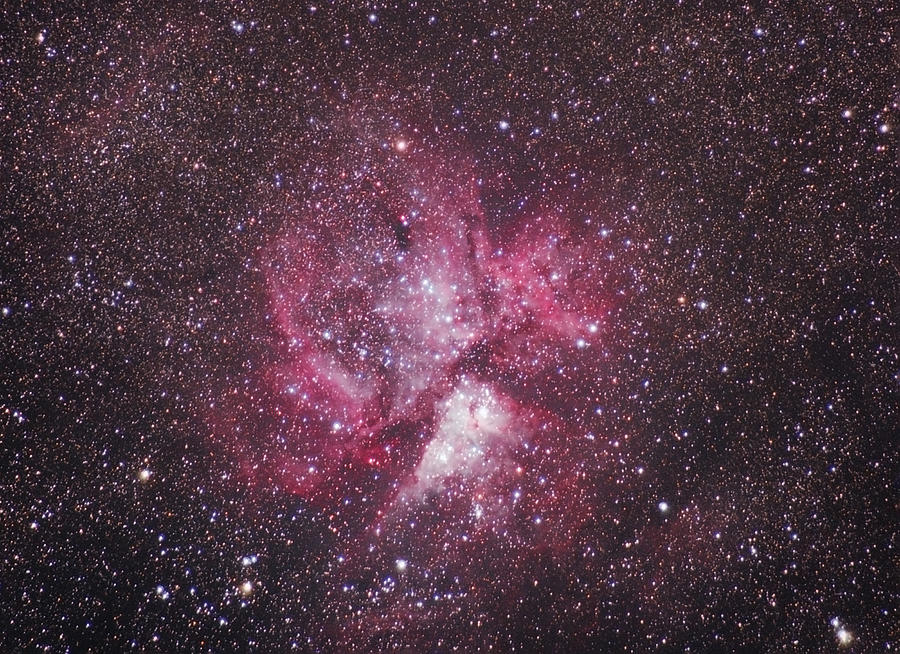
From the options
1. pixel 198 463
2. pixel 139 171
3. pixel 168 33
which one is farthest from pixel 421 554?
pixel 168 33

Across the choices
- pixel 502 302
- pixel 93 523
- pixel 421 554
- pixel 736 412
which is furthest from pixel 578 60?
pixel 93 523

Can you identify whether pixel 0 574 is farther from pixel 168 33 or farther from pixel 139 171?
pixel 168 33

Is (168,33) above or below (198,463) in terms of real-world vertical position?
above

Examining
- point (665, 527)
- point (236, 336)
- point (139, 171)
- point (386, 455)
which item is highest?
point (139, 171)

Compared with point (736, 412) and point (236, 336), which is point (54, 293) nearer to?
point (236, 336)

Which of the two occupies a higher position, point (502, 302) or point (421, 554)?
point (502, 302)

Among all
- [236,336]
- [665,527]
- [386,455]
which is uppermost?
[236,336]
